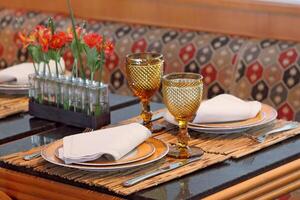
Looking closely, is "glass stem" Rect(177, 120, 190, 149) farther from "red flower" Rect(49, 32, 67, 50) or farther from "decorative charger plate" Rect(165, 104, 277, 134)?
"red flower" Rect(49, 32, 67, 50)

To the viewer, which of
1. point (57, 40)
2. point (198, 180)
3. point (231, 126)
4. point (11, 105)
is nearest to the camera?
point (198, 180)

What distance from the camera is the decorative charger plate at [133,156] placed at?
2039mm

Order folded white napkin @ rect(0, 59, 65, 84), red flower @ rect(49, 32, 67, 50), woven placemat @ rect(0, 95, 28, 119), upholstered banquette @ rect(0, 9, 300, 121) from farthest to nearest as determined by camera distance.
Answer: upholstered banquette @ rect(0, 9, 300, 121), folded white napkin @ rect(0, 59, 65, 84), woven placemat @ rect(0, 95, 28, 119), red flower @ rect(49, 32, 67, 50)

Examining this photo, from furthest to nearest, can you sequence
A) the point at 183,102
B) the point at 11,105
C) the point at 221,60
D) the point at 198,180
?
the point at 221,60, the point at 11,105, the point at 183,102, the point at 198,180

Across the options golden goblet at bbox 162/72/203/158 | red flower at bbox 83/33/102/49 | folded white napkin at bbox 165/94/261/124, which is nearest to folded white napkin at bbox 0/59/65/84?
red flower at bbox 83/33/102/49

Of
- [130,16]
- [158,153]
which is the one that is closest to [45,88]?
[158,153]

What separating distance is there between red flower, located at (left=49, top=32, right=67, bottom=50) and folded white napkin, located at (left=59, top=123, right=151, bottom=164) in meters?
0.35

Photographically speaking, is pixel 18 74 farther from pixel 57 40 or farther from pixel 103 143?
pixel 103 143

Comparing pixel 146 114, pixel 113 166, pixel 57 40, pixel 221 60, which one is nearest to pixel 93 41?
pixel 57 40

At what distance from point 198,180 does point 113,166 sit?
0.67 ft

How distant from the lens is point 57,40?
2.43 meters

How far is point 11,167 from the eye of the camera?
84.7 inches

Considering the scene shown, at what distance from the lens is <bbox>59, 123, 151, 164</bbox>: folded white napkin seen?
80.5 inches

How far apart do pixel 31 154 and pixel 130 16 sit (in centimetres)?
157
